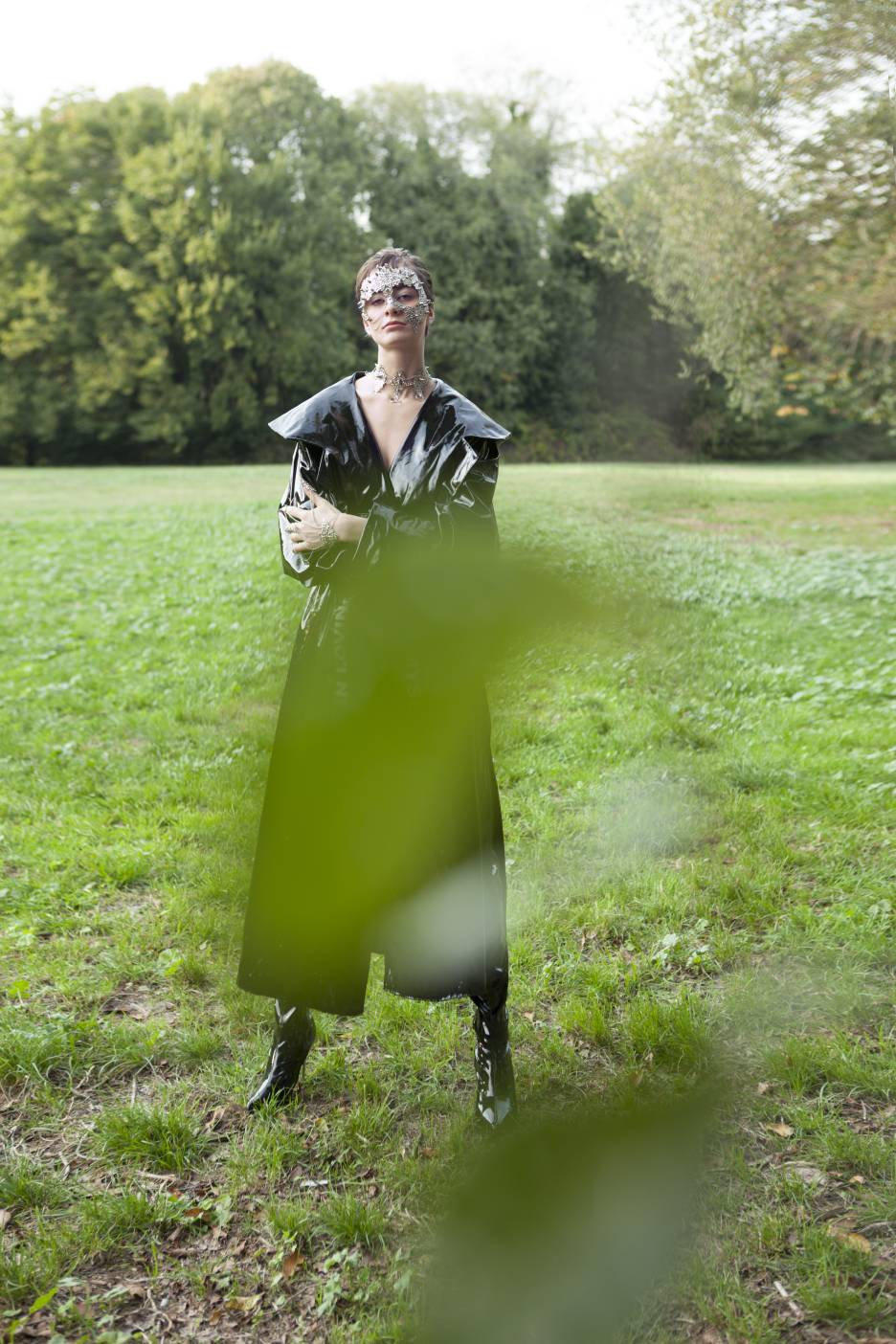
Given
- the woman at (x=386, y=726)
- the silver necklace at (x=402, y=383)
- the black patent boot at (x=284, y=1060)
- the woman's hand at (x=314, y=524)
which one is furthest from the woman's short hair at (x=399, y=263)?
the black patent boot at (x=284, y=1060)

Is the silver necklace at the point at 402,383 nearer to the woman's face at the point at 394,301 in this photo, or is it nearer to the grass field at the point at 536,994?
the woman's face at the point at 394,301

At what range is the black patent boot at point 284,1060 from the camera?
2879 mm

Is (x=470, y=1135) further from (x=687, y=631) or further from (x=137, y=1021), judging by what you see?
(x=687, y=631)

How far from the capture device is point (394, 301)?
2.14 meters

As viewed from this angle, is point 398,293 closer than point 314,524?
No

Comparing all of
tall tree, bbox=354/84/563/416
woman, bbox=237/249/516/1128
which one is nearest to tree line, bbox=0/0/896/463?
tall tree, bbox=354/84/563/416

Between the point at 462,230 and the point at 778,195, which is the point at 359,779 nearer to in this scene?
the point at 778,195

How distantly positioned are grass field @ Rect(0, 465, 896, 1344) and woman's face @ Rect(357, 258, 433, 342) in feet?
1.83

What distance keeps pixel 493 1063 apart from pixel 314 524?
1.59 metres

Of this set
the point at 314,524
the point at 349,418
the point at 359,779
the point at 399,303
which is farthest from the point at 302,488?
the point at 359,779

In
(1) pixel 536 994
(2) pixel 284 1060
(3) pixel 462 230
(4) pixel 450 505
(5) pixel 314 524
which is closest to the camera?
(4) pixel 450 505

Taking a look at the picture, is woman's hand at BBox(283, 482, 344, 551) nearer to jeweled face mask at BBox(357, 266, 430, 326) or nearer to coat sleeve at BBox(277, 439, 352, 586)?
coat sleeve at BBox(277, 439, 352, 586)

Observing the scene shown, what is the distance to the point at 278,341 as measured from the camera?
25328mm

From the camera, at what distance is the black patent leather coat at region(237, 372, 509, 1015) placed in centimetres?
78
